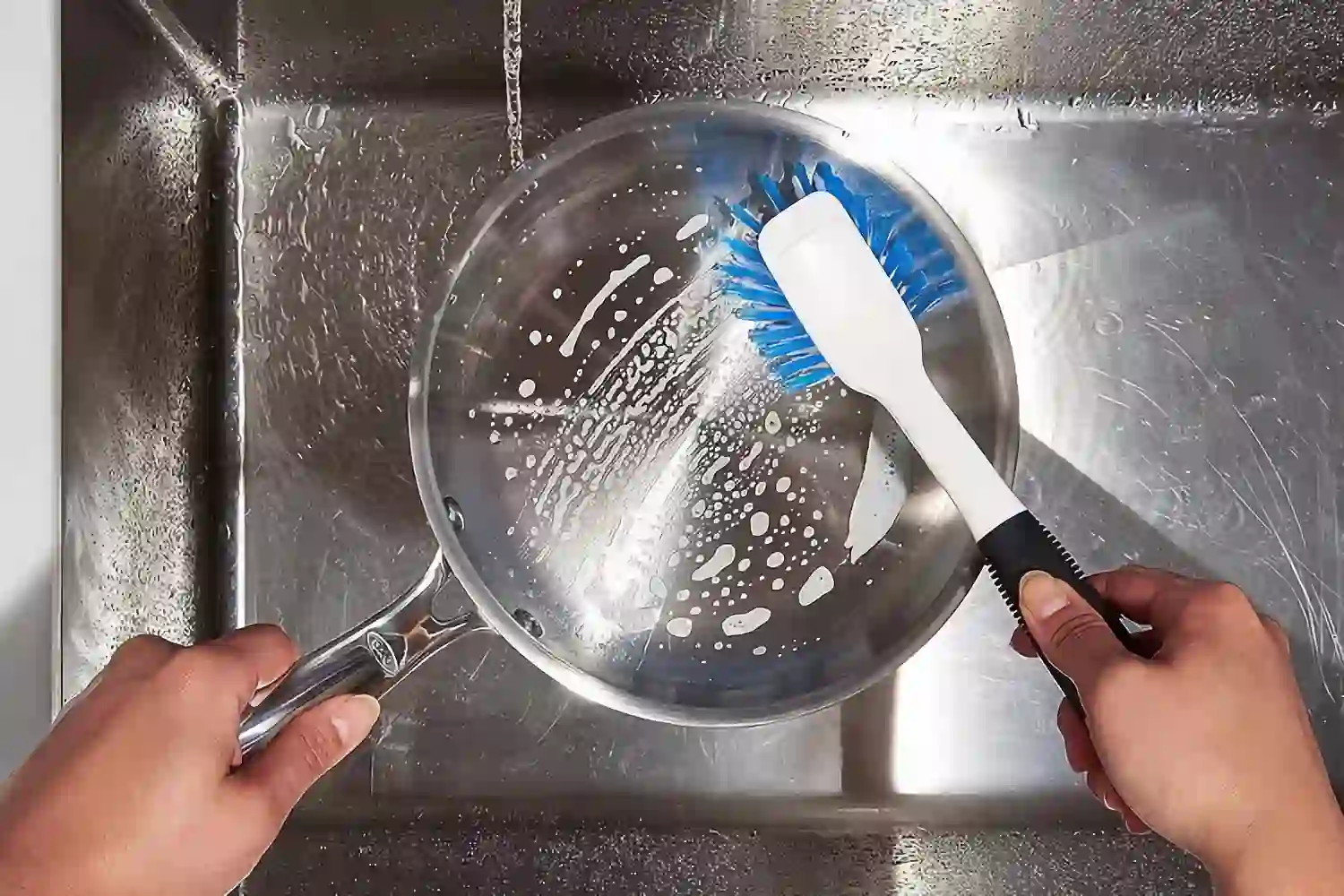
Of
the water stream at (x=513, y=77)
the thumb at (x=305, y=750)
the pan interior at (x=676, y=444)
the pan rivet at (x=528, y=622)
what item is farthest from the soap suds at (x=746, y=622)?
the water stream at (x=513, y=77)

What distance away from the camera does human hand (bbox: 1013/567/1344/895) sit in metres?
0.47

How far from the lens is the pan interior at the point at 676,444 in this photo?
0.65 meters

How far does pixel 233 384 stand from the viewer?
0.79 meters

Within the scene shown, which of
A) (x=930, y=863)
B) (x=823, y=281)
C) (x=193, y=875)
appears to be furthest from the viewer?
(x=930, y=863)

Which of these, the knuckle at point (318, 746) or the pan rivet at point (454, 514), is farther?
the pan rivet at point (454, 514)

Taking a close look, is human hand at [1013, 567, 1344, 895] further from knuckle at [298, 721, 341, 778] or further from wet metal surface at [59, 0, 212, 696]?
wet metal surface at [59, 0, 212, 696]

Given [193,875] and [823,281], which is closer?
[193,875]

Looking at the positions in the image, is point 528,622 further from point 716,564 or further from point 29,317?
point 29,317

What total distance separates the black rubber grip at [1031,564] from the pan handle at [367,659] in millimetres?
275

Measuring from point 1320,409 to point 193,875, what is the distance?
29.9 inches

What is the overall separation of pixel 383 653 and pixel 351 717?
5 cm

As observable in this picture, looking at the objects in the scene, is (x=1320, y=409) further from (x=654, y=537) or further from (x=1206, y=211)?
(x=654, y=537)

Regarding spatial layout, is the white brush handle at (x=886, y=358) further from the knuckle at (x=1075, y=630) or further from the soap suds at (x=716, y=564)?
the soap suds at (x=716, y=564)


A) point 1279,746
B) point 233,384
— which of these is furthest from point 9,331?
point 1279,746
